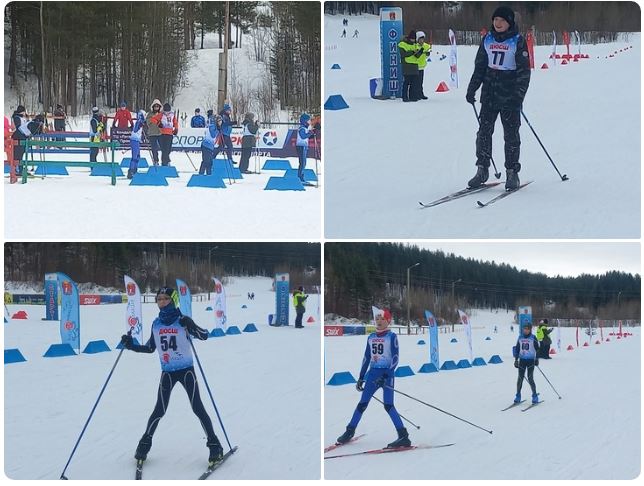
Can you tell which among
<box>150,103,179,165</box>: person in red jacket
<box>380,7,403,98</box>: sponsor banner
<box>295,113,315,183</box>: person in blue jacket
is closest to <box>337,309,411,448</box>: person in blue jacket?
<box>295,113,315,183</box>: person in blue jacket

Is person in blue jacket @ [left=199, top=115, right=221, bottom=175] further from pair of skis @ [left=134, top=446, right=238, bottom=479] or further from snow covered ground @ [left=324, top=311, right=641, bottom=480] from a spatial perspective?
pair of skis @ [left=134, top=446, right=238, bottom=479]

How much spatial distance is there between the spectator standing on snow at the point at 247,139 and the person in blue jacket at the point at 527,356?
5149 millimetres

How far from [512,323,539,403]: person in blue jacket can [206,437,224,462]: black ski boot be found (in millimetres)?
3454

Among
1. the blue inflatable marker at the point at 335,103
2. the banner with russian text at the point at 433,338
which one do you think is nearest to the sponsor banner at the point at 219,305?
the blue inflatable marker at the point at 335,103

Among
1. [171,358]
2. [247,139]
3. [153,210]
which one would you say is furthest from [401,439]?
[247,139]

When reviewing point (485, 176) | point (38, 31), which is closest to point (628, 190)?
point (485, 176)

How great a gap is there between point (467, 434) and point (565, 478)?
792 millimetres

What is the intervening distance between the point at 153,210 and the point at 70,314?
4.40ft

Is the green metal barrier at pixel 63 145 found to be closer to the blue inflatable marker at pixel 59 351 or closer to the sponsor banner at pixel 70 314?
the sponsor banner at pixel 70 314

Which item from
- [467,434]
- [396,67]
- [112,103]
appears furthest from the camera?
[112,103]

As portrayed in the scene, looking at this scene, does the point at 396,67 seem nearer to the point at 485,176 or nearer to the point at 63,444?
the point at 485,176

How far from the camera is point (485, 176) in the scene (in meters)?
7.57

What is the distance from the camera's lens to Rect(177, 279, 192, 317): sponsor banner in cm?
1033

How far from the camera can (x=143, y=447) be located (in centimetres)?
587
